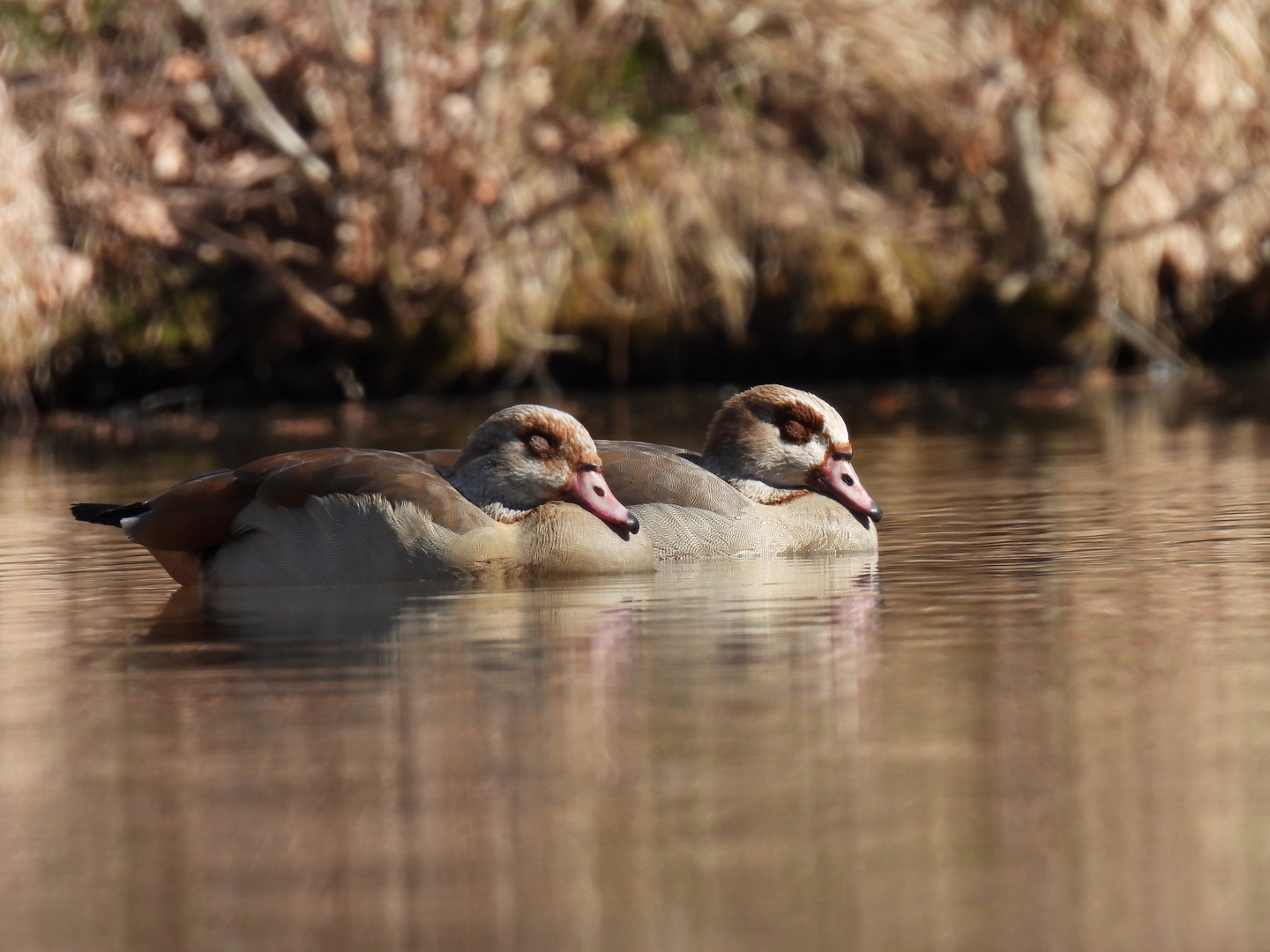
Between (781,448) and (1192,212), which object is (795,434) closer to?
(781,448)

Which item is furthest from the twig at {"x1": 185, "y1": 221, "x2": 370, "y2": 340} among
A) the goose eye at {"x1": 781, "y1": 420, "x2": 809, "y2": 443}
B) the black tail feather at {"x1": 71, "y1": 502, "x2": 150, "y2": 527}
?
the black tail feather at {"x1": 71, "y1": 502, "x2": 150, "y2": 527}

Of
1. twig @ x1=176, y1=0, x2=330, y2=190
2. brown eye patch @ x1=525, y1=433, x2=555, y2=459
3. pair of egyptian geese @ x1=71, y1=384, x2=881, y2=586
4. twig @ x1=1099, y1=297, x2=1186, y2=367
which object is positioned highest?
twig @ x1=176, y1=0, x2=330, y2=190

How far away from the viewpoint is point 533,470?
752 cm

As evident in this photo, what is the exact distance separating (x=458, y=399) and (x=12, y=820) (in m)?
14.1

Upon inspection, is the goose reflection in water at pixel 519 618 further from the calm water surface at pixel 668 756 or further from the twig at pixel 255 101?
the twig at pixel 255 101

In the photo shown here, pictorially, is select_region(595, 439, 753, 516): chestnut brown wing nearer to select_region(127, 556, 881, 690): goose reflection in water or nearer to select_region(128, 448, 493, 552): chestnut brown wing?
select_region(127, 556, 881, 690): goose reflection in water

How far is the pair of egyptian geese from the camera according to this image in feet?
23.5

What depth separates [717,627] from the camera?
6082mm

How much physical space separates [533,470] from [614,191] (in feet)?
35.7

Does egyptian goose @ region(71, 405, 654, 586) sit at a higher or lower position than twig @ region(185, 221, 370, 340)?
lower

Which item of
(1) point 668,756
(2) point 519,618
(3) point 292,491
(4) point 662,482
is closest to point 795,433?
(4) point 662,482

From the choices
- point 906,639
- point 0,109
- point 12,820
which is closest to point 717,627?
point 906,639

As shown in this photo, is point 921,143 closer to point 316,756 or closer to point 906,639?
point 906,639

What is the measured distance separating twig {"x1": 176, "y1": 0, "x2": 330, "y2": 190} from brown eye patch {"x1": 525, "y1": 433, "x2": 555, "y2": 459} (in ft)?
33.8
